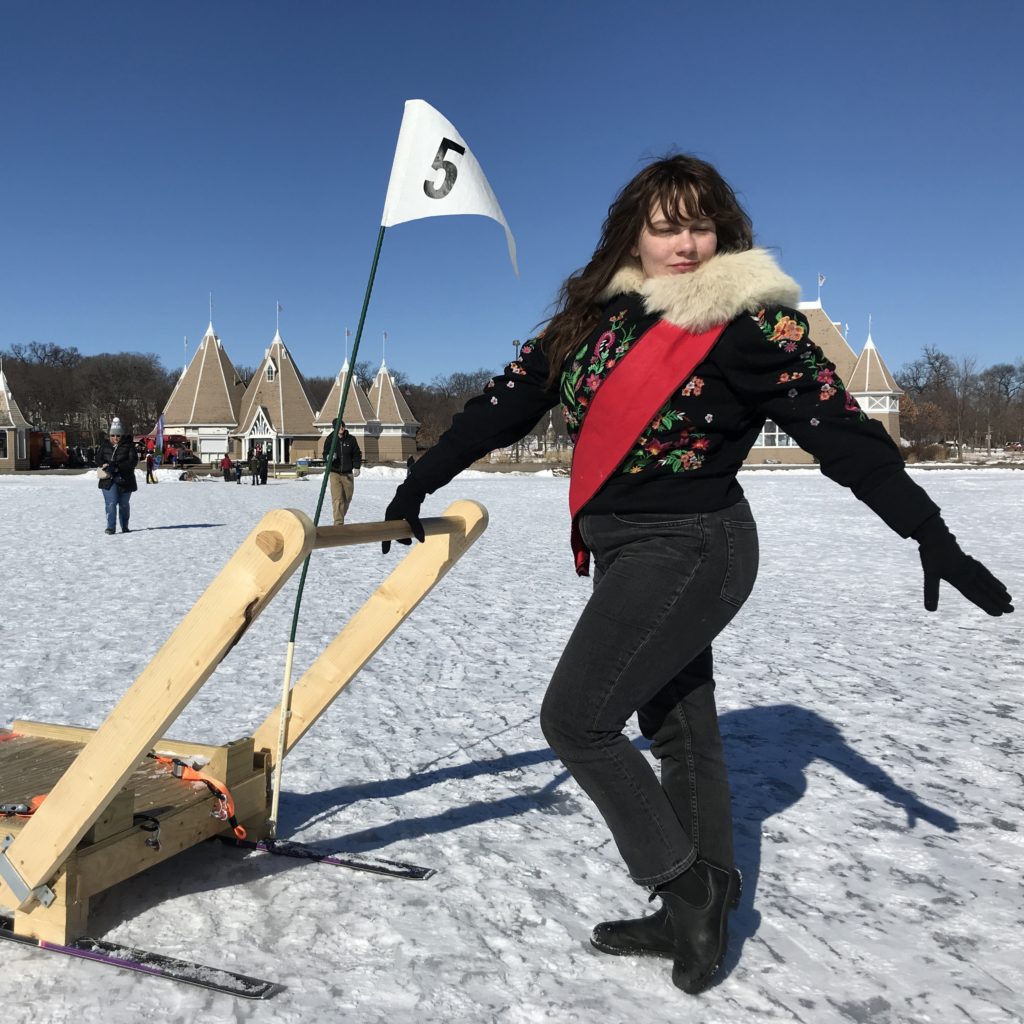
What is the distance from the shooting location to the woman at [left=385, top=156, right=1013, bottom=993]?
186 cm

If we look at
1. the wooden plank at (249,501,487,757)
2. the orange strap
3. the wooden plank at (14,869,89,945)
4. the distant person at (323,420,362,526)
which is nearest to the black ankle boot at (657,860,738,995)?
the wooden plank at (249,501,487,757)

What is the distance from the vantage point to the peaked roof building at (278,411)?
5681cm

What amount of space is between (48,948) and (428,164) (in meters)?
2.14

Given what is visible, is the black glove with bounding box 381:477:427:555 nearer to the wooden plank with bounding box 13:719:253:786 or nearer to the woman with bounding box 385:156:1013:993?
the woman with bounding box 385:156:1013:993

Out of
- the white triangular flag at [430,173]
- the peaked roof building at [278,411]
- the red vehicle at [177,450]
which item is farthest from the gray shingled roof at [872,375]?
the white triangular flag at [430,173]

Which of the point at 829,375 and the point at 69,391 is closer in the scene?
the point at 829,375

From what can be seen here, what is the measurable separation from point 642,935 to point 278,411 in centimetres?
5715

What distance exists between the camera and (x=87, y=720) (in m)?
3.93

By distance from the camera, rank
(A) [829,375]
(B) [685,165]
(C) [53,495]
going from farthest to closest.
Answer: (C) [53,495] → (B) [685,165] → (A) [829,375]

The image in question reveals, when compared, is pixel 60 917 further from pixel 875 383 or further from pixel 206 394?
pixel 206 394

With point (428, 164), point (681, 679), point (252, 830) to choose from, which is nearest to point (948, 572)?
point (681, 679)

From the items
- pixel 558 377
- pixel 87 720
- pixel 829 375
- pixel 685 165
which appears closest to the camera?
pixel 829 375

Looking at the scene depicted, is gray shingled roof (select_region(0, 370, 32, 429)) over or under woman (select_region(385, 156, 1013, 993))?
over

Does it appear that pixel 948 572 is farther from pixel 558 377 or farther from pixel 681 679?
pixel 558 377
